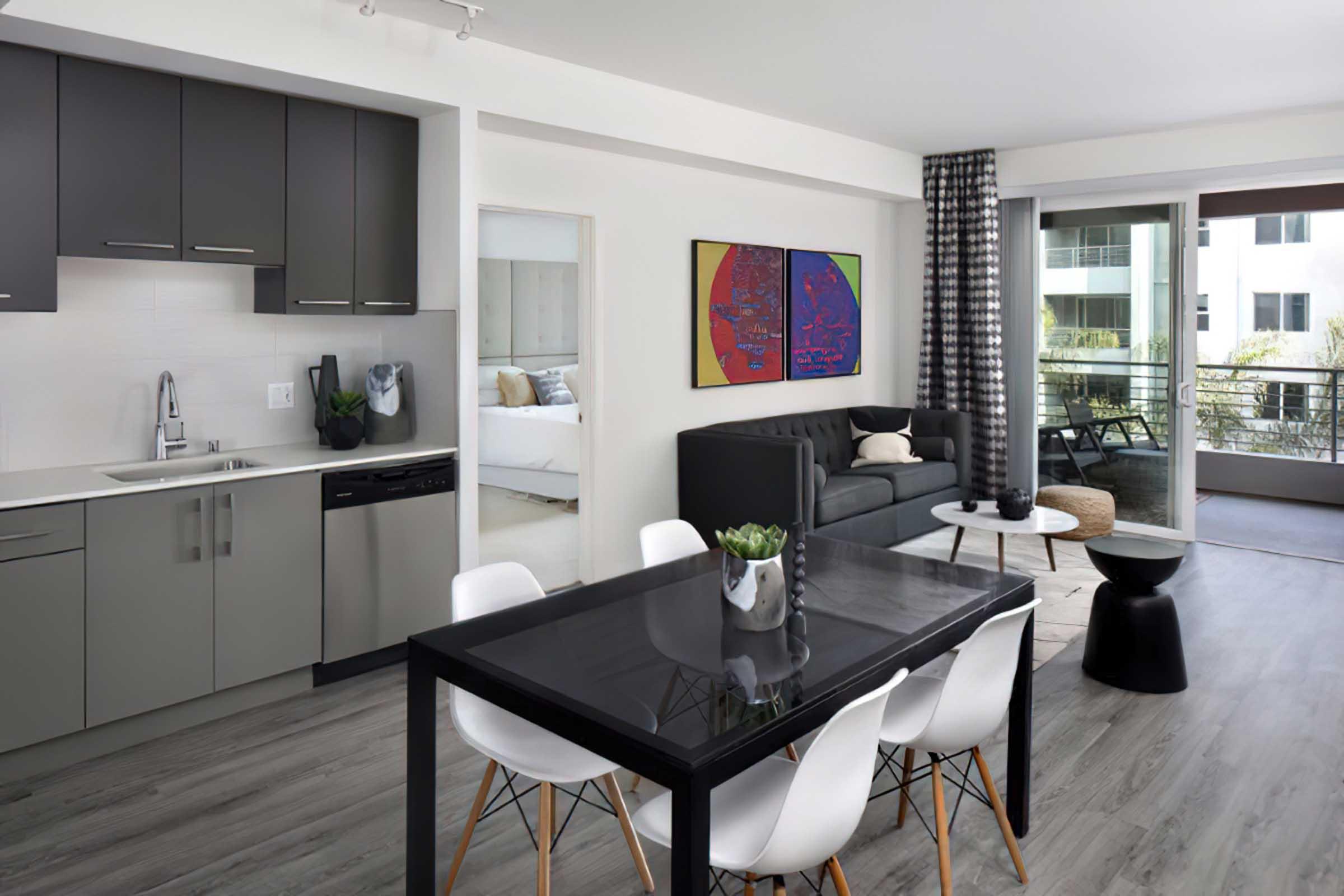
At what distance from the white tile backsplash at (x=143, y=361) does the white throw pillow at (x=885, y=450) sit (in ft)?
11.1

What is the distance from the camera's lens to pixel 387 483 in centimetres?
400

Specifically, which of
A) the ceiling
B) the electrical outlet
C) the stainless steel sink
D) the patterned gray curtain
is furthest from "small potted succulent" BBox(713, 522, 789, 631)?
the patterned gray curtain

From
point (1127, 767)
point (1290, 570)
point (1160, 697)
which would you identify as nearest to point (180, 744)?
point (1127, 767)

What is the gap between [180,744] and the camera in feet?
11.1

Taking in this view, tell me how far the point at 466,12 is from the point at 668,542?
2.18 m

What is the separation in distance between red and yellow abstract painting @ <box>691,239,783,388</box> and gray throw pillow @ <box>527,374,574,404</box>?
181 centimetres

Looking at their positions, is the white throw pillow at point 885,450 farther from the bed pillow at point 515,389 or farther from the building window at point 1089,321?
the bed pillow at point 515,389

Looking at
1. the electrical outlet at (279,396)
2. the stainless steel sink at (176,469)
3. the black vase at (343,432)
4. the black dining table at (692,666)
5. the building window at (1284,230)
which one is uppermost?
the building window at (1284,230)

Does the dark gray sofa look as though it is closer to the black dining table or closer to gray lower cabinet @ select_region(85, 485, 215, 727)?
the black dining table

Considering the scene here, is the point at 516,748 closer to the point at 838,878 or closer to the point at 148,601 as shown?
the point at 838,878

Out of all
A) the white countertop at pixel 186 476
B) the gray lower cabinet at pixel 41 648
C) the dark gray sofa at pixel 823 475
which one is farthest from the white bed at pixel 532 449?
the gray lower cabinet at pixel 41 648

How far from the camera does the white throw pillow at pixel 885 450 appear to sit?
6.54m

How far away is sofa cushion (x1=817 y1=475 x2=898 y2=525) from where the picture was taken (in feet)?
18.0

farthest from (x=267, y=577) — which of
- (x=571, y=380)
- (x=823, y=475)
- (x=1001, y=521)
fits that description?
(x=571, y=380)
